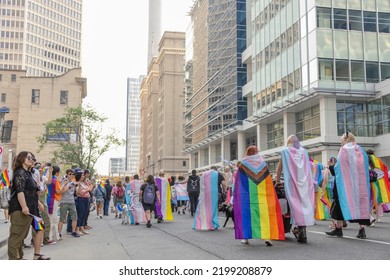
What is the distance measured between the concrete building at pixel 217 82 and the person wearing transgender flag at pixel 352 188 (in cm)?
4059

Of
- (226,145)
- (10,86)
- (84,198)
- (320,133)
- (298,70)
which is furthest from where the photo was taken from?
(10,86)

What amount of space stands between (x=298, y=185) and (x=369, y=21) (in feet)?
97.1

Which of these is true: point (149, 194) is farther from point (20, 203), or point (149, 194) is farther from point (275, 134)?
point (275, 134)

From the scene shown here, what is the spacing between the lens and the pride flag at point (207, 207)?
37.7 ft

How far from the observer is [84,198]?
12.2m

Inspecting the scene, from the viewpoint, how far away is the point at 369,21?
33531 millimetres

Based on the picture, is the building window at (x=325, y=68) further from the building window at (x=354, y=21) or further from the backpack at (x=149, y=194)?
the backpack at (x=149, y=194)

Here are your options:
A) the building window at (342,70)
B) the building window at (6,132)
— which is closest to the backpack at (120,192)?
the building window at (6,132)

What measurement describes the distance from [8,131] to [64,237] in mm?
10033

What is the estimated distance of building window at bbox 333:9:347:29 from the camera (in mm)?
32681

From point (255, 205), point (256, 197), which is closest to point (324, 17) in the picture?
point (256, 197)

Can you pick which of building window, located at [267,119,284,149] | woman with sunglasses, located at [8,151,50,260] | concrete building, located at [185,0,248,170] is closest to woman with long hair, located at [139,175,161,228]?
woman with sunglasses, located at [8,151,50,260]
